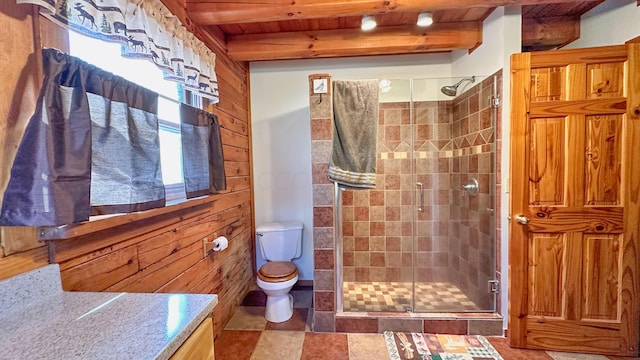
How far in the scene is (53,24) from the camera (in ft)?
2.89

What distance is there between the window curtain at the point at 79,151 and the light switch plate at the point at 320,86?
1102 mm

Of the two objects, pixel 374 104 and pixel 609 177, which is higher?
pixel 374 104

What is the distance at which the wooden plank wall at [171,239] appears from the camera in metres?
0.78

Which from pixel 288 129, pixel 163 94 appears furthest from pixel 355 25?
pixel 163 94

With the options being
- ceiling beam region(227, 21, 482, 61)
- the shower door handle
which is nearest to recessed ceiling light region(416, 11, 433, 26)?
ceiling beam region(227, 21, 482, 61)

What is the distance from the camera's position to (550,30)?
2.02 m

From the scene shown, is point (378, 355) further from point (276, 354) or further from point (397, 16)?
point (397, 16)

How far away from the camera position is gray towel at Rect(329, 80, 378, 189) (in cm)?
191

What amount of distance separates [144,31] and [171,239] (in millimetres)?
1044

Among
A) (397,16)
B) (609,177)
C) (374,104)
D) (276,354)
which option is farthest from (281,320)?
(397,16)

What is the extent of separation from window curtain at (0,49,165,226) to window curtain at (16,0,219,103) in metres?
0.14

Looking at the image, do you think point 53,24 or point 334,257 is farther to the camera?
point 334,257

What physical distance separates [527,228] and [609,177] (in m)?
0.56

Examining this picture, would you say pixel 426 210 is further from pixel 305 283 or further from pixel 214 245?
pixel 214 245
